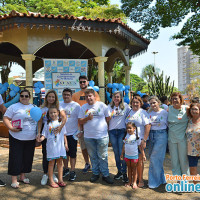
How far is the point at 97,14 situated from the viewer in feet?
66.6

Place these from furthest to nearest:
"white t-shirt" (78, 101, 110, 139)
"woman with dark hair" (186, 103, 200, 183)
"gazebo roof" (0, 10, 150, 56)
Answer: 1. "gazebo roof" (0, 10, 150, 56)
2. "white t-shirt" (78, 101, 110, 139)
3. "woman with dark hair" (186, 103, 200, 183)

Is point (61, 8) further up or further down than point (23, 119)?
further up

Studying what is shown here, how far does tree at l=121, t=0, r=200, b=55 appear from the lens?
11031 millimetres

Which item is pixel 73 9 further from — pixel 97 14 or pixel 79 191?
pixel 79 191

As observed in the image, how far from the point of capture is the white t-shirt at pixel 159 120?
3.73m

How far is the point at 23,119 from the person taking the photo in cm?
366

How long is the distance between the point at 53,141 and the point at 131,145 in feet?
4.39

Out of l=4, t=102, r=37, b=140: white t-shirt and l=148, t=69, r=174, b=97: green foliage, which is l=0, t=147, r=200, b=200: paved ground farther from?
l=148, t=69, r=174, b=97: green foliage

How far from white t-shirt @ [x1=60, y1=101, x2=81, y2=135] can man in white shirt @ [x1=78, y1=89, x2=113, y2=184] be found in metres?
0.18

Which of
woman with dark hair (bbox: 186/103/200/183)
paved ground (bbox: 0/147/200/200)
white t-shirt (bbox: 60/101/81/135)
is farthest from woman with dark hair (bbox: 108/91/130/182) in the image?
A: woman with dark hair (bbox: 186/103/200/183)

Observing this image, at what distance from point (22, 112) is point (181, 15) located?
35.8 ft

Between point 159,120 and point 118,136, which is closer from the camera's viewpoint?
point 159,120

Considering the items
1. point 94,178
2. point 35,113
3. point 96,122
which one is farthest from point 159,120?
point 35,113

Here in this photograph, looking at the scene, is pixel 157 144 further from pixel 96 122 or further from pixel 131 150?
pixel 96 122
